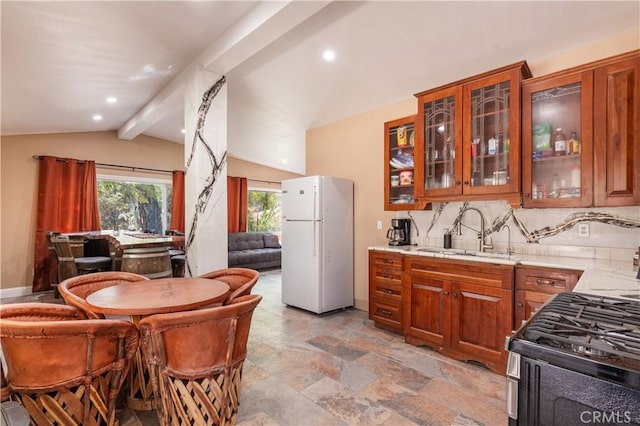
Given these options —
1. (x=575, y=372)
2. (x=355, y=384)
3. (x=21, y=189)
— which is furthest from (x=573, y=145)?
(x=21, y=189)

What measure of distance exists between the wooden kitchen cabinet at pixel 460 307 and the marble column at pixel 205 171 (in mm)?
1972

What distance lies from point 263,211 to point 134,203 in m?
3.03

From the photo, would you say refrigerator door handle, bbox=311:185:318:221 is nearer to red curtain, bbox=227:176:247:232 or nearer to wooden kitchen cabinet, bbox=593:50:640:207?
wooden kitchen cabinet, bbox=593:50:640:207

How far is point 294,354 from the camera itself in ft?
9.19

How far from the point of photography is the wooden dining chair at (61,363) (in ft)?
4.56

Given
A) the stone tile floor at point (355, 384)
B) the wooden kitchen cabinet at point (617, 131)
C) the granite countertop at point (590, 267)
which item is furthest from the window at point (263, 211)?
the wooden kitchen cabinet at point (617, 131)

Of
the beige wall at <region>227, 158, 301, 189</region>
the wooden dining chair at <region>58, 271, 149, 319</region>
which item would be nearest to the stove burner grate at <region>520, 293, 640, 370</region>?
the wooden dining chair at <region>58, 271, 149, 319</region>

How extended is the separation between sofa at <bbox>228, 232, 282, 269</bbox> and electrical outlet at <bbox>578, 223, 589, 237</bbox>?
5.30m

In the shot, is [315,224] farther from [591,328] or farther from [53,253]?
[53,253]

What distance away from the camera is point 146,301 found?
173 cm

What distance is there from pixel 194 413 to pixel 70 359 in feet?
2.14

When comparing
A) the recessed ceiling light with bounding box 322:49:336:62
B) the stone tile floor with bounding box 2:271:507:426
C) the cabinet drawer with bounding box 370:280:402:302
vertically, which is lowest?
the stone tile floor with bounding box 2:271:507:426

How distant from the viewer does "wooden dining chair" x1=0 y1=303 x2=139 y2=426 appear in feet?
4.56

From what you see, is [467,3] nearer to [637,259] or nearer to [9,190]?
[637,259]
